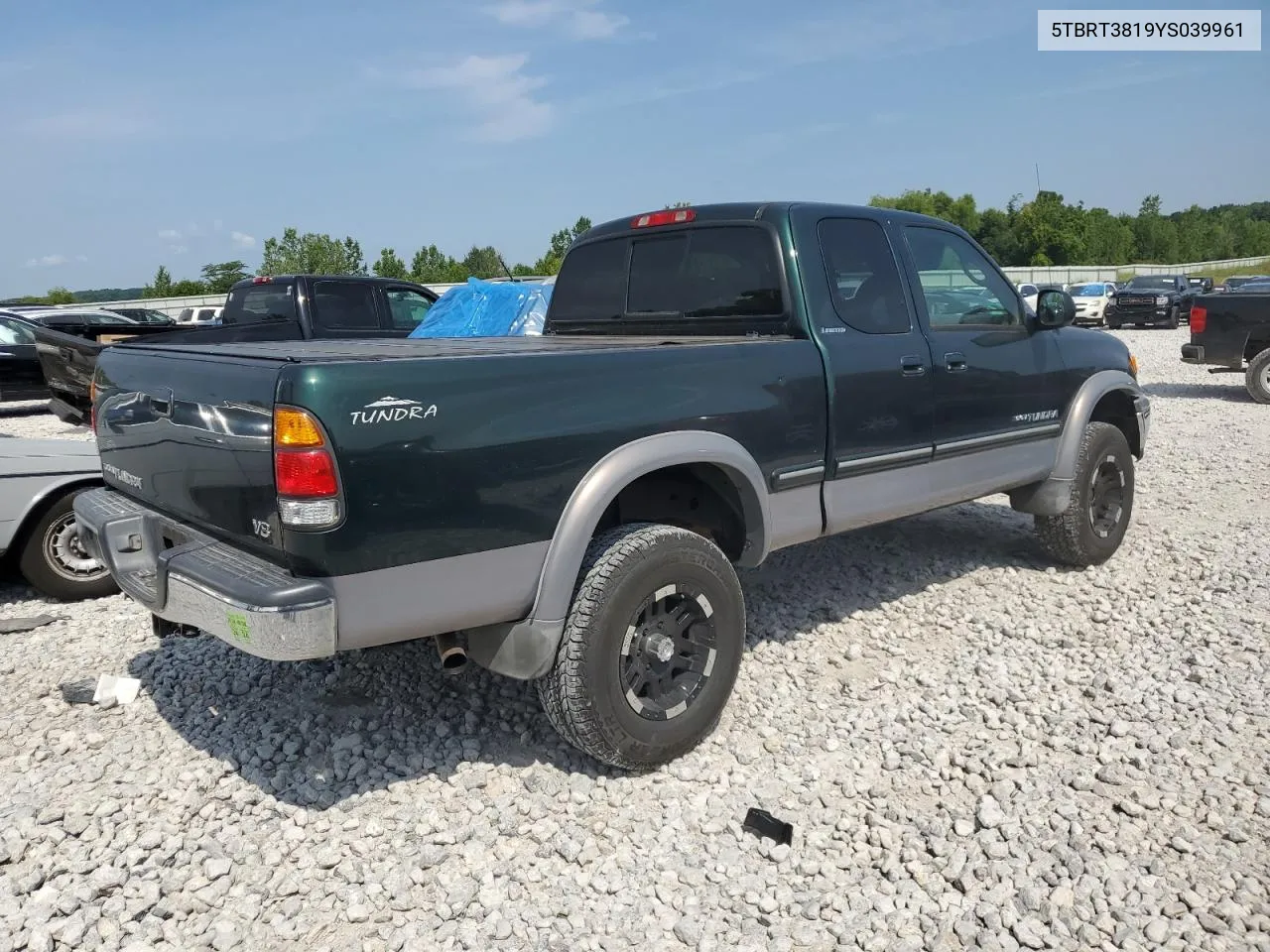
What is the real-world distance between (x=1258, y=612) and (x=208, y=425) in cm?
491

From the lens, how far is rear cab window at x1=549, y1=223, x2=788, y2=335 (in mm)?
4199

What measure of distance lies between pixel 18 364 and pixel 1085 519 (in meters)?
13.9

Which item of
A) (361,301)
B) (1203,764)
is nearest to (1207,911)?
(1203,764)

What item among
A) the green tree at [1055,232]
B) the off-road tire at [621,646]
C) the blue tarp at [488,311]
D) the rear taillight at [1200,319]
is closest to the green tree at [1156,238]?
the green tree at [1055,232]

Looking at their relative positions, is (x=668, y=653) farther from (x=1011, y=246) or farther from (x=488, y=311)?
(x=1011, y=246)

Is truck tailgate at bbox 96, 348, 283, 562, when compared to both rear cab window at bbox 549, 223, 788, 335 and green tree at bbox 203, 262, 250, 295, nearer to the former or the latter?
rear cab window at bbox 549, 223, 788, 335

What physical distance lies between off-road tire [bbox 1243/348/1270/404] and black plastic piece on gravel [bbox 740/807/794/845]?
1213cm

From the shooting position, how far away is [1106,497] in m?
5.83

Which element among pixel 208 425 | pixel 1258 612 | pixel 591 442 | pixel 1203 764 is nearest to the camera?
pixel 208 425

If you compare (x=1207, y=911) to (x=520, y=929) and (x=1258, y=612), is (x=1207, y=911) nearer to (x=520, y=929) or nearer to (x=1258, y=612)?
(x=520, y=929)

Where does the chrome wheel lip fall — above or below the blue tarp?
below

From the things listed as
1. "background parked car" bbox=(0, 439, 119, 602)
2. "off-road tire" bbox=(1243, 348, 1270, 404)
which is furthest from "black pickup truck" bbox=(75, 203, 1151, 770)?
"off-road tire" bbox=(1243, 348, 1270, 404)

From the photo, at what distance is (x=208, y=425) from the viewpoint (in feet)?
9.73

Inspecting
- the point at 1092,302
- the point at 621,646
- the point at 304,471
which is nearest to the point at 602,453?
the point at 621,646
